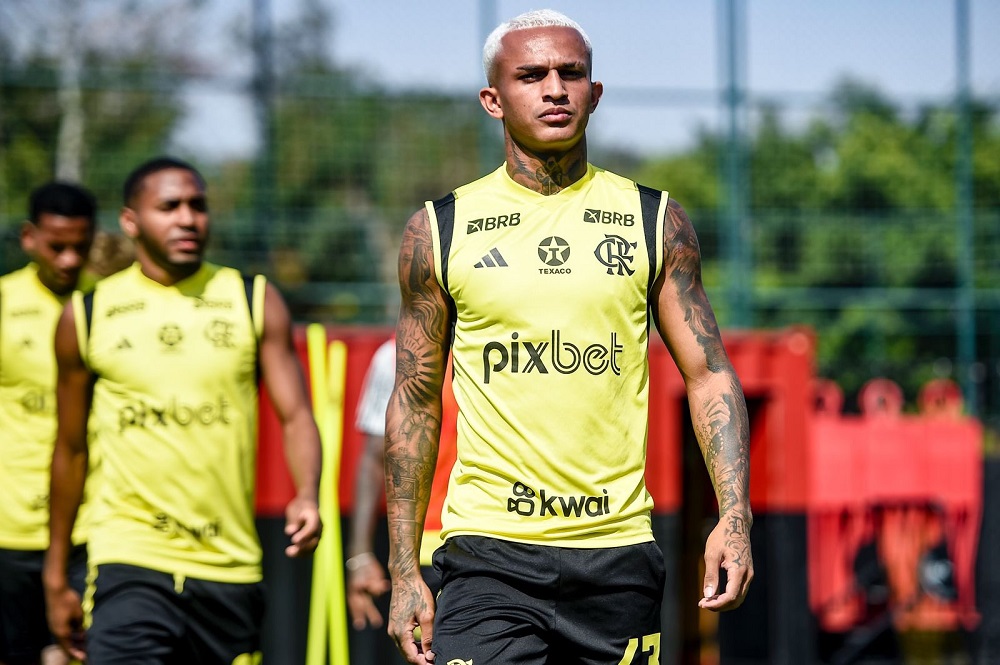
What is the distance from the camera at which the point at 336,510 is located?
7738 millimetres

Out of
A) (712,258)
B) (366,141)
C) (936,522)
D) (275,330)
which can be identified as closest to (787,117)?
(712,258)

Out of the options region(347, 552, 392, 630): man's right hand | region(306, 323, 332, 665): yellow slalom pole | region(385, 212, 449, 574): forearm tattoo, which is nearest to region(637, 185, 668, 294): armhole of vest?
region(385, 212, 449, 574): forearm tattoo

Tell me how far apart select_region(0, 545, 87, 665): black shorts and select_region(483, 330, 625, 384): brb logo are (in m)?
3.60

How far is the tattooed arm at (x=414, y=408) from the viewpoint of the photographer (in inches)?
138

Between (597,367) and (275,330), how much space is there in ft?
5.75

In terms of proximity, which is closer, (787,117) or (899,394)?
(899,394)

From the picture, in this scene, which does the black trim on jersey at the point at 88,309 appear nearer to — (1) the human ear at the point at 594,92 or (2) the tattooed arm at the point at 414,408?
(2) the tattooed arm at the point at 414,408

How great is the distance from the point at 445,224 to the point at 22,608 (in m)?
3.72

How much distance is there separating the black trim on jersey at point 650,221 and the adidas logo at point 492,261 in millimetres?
378

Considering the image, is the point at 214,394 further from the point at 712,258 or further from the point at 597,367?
the point at 712,258

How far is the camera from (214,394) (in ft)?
15.4

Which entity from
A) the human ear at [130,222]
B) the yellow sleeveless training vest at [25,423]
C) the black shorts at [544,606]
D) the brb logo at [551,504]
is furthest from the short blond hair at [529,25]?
the yellow sleeveless training vest at [25,423]

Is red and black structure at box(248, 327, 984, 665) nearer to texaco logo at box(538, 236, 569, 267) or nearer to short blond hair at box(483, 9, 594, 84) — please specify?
short blond hair at box(483, 9, 594, 84)

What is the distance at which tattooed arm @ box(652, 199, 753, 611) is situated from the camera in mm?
3441
